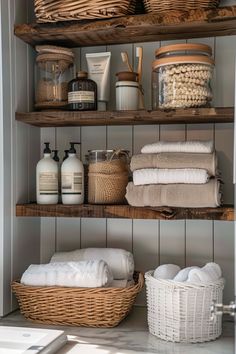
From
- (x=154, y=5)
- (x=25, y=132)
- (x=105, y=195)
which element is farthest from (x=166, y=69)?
(x=25, y=132)

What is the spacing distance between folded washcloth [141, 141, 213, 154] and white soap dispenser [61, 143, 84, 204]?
23 centimetres

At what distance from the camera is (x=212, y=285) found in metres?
1.44

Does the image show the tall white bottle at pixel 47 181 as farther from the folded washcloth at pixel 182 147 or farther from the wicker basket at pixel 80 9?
the wicker basket at pixel 80 9

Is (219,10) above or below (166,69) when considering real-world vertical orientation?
above

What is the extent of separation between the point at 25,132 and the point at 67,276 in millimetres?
535

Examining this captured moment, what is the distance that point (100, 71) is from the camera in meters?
1.75

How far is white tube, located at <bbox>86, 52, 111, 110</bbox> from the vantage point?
1.74m

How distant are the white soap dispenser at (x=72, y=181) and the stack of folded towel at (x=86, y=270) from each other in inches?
7.1

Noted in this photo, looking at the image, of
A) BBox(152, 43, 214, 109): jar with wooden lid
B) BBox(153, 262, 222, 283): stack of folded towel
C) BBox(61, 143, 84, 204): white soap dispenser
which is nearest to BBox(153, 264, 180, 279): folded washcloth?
BBox(153, 262, 222, 283): stack of folded towel

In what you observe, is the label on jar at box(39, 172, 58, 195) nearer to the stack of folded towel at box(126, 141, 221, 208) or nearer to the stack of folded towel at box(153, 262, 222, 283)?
the stack of folded towel at box(126, 141, 221, 208)

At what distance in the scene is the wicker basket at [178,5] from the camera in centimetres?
156

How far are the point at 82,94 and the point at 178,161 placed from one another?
1.26 feet

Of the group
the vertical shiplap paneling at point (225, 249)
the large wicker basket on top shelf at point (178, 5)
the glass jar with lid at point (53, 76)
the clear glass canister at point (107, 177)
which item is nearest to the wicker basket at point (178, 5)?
the large wicker basket on top shelf at point (178, 5)

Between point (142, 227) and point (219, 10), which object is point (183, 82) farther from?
point (142, 227)
